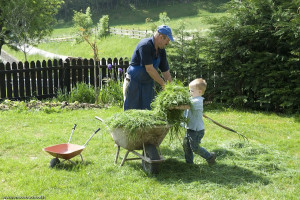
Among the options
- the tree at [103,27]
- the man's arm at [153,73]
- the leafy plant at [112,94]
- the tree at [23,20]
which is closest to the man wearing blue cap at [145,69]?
the man's arm at [153,73]

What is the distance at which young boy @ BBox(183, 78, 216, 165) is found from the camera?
4.79 metres

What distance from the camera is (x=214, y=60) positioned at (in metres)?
9.55

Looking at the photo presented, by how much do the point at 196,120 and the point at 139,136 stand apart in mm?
841

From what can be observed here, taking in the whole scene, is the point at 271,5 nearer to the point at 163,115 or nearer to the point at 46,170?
the point at 163,115

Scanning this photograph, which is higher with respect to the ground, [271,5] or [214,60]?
[271,5]

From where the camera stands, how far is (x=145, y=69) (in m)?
5.34

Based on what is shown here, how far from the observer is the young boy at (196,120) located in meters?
4.79

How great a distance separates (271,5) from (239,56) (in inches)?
56.5

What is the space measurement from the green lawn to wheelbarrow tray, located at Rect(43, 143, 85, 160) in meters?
0.18

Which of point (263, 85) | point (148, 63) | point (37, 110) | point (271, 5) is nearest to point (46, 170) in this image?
point (148, 63)

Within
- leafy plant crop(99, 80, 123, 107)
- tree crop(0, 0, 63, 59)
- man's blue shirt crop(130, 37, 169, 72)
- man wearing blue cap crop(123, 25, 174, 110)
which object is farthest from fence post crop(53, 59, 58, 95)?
tree crop(0, 0, 63, 59)

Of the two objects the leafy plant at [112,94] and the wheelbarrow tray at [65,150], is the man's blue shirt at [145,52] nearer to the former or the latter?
the wheelbarrow tray at [65,150]

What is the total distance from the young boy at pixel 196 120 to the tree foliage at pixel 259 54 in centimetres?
411

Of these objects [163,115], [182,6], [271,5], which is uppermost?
[182,6]
